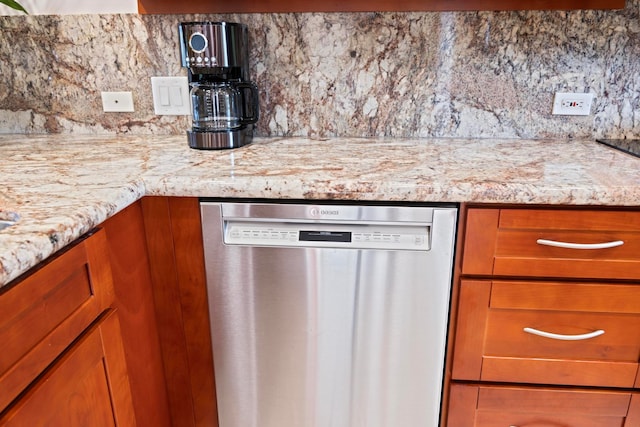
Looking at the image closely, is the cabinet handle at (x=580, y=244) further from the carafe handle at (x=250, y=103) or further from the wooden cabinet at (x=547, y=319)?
the carafe handle at (x=250, y=103)

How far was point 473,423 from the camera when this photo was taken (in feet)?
3.79

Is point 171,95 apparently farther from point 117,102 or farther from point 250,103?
point 250,103

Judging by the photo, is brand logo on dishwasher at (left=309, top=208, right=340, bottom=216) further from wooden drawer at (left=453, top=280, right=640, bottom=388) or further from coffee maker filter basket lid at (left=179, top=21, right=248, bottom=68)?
coffee maker filter basket lid at (left=179, top=21, right=248, bottom=68)

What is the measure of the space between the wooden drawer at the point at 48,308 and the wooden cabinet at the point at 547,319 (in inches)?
30.4

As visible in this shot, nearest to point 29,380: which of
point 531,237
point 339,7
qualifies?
point 531,237

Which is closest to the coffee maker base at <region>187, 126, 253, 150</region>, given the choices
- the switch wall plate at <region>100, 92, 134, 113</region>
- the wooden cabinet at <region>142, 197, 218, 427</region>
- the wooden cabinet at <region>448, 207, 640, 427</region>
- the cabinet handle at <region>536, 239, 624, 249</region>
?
the wooden cabinet at <region>142, 197, 218, 427</region>

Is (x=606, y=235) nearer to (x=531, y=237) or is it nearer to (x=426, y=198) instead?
(x=531, y=237)

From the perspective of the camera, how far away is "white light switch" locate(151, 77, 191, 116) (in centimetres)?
153

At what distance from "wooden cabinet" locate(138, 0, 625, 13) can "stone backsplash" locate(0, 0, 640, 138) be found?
0.08ft

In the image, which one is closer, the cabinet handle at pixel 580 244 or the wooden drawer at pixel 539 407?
the cabinet handle at pixel 580 244

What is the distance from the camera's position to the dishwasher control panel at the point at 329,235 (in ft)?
3.34

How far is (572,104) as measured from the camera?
1444 millimetres

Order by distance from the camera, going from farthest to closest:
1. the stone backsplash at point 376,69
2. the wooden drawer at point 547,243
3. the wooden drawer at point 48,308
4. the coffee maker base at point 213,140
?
the stone backsplash at point 376,69, the coffee maker base at point 213,140, the wooden drawer at point 547,243, the wooden drawer at point 48,308

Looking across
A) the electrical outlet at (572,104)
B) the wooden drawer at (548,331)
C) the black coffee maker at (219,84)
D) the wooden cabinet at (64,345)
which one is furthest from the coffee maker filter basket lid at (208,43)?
the electrical outlet at (572,104)
